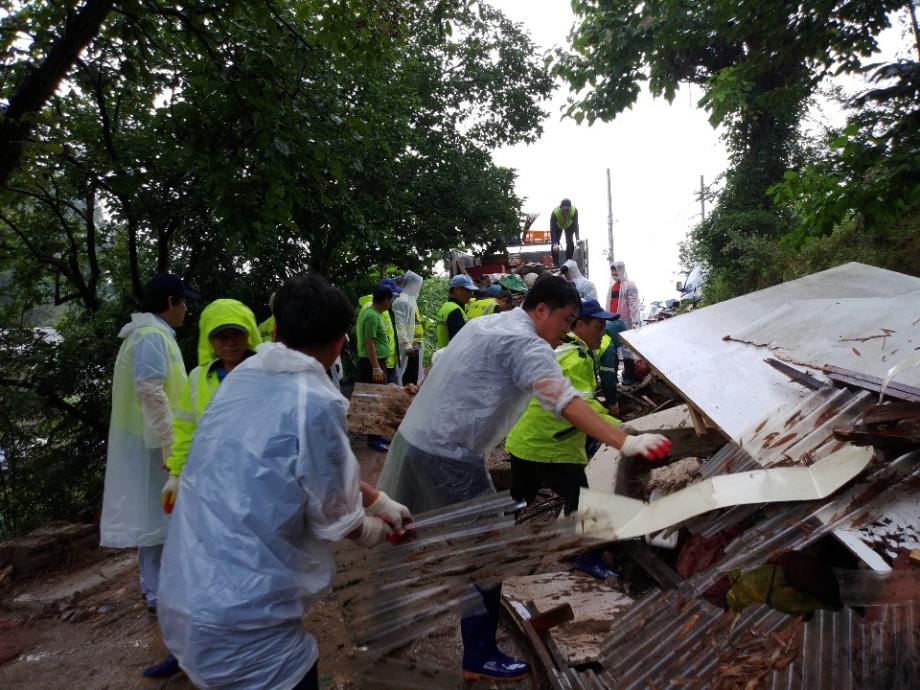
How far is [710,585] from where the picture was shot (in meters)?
2.44

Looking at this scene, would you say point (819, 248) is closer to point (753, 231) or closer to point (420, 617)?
point (753, 231)

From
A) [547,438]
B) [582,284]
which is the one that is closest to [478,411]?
[547,438]

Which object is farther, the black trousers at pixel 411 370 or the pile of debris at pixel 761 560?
the black trousers at pixel 411 370

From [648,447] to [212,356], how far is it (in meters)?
2.02

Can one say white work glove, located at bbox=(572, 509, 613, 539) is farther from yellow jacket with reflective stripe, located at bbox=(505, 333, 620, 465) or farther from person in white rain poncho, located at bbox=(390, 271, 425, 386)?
person in white rain poncho, located at bbox=(390, 271, 425, 386)

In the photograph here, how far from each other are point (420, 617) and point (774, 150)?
550 inches

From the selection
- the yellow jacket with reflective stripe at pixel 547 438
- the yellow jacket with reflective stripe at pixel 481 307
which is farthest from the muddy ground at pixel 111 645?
the yellow jacket with reflective stripe at pixel 481 307

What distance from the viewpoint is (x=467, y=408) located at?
2.68 meters

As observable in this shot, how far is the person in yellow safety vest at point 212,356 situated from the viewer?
283cm

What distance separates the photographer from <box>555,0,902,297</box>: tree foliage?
15.6 ft

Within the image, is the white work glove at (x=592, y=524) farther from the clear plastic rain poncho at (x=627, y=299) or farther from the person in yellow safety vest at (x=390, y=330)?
the clear plastic rain poncho at (x=627, y=299)

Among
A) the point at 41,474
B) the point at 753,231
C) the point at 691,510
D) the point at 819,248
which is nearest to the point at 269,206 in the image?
the point at 691,510

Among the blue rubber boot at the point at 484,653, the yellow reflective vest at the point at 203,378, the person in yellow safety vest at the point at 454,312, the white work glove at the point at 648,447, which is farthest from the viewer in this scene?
the person in yellow safety vest at the point at 454,312

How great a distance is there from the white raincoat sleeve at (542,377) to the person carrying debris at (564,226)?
409 inches
